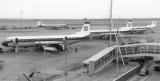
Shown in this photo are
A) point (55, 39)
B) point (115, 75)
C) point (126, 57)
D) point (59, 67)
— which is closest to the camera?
point (115, 75)

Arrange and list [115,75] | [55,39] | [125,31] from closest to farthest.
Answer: [115,75] < [55,39] < [125,31]

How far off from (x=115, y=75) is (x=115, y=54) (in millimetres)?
8846

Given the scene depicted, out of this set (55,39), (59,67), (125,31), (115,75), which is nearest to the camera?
(115,75)

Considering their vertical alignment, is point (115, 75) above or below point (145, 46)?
below

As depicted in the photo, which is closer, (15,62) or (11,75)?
(11,75)

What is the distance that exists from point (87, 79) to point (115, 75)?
4.80 m

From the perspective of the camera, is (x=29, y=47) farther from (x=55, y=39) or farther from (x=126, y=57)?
(x=126, y=57)

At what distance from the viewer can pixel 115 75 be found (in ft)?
118

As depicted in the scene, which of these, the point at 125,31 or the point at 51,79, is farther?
the point at 125,31

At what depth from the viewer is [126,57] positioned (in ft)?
148

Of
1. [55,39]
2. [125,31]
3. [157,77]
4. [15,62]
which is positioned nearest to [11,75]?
[15,62]

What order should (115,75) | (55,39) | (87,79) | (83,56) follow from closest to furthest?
(87,79) → (115,75) → (83,56) → (55,39)

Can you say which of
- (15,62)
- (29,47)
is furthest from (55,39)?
(15,62)

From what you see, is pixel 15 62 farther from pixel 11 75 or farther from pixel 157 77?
pixel 157 77
